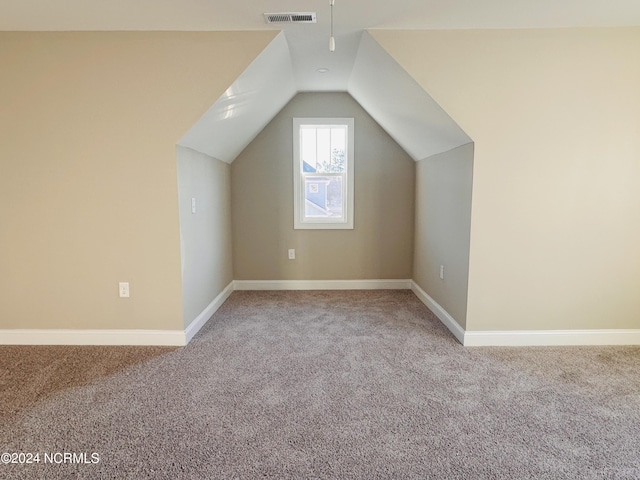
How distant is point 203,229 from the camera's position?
313 cm

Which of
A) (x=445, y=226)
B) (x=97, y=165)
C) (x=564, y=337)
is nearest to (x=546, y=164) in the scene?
(x=445, y=226)

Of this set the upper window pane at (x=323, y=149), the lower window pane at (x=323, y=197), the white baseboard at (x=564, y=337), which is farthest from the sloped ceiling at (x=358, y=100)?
the white baseboard at (x=564, y=337)

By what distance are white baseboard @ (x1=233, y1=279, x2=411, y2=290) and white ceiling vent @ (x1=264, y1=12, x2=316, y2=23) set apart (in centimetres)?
280

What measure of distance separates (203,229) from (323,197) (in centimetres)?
161

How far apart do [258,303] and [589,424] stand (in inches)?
112

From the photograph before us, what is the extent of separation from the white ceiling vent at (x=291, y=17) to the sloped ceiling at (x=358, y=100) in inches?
7.3

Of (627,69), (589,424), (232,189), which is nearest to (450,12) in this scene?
(627,69)

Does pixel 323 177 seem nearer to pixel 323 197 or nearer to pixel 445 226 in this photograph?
pixel 323 197

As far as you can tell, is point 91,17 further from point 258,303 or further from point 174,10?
point 258,303

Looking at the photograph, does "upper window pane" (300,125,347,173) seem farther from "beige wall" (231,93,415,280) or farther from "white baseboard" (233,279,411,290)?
"white baseboard" (233,279,411,290)

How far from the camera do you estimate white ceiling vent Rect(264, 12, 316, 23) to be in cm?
219

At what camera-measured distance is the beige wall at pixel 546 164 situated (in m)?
2.41

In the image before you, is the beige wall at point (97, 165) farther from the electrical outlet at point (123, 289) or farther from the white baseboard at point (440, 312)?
the white baseboard at point (440, 312)

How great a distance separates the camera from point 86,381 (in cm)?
213
